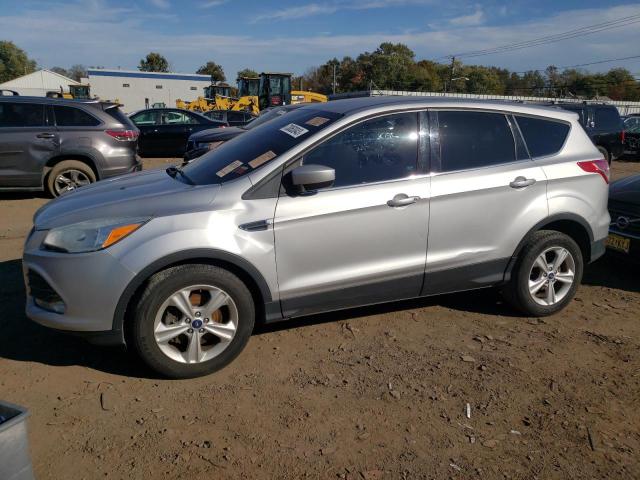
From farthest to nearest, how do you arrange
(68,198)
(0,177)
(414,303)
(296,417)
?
(0,177) → (414,303) → (68,198) → (296,417)

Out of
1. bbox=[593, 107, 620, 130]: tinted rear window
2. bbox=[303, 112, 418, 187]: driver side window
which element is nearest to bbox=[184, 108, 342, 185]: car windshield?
bbox=[303, 112, 418, 187]: driver side window

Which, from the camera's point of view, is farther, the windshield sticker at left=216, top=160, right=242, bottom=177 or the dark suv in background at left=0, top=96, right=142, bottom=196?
the dark suv in background at left=0, top=96, right=142, bottom=196

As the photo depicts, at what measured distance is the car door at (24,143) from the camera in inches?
336

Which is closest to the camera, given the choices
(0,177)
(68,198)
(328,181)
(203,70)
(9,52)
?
(328,181)

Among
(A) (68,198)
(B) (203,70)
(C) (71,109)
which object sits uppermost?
(B) (203,70)

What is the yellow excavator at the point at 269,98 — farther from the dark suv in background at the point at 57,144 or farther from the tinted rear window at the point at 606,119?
the dark suv in background at the point at 57,144

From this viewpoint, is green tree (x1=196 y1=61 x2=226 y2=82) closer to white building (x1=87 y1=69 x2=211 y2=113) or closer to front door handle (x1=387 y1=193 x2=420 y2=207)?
white building (x1=87 y1=69 x2=211 y2=113)

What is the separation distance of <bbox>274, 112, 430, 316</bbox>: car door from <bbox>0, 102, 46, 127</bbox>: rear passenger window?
22.7 ft

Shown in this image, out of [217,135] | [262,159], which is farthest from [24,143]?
[262,159]

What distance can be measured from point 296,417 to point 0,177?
7.63 metres

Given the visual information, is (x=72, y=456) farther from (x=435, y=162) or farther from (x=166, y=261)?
(x=435, y=162)

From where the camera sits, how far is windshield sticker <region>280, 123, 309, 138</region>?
12.6 ft

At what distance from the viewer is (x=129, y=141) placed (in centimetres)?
903

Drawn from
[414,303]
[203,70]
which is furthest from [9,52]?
[414,303]
